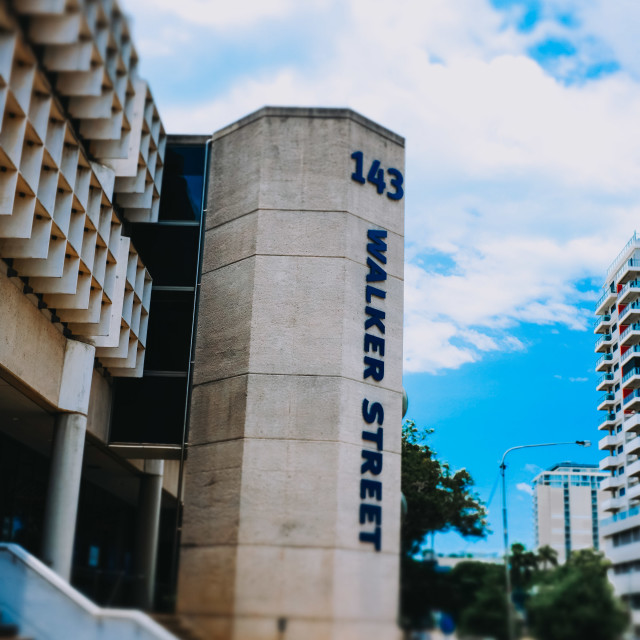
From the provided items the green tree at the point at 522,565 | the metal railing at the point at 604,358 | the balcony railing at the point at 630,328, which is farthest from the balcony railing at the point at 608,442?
the green tree at the point at 522,565

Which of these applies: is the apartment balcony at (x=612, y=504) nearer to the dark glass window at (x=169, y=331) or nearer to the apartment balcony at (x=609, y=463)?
the apartment balcony at (x=609, y=463)

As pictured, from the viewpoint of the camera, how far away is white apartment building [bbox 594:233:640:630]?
9994cm

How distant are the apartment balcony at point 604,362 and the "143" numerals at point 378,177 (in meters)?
97.0

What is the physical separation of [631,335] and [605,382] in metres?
11.2

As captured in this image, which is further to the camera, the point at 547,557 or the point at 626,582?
the point at 547,557

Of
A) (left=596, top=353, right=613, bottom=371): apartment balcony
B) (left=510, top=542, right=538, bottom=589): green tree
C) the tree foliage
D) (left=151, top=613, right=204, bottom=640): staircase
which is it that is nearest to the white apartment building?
(left=596, top=353, right=613, bottom=371): apartment balcony

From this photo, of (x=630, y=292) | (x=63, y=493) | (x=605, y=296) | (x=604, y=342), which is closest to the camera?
(x=63, y=493)

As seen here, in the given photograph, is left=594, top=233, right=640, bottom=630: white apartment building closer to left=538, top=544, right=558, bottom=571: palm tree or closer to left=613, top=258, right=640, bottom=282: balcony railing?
left=613, top=258, right=640, bottom=282: balcony railing

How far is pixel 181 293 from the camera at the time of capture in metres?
23.4

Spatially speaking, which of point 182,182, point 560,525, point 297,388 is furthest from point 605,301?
point 297,388

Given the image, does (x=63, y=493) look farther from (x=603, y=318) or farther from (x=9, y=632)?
(x=603, y=318)

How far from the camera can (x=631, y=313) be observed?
3986 inches

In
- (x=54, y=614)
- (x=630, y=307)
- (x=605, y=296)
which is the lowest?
(x=54, y=614)

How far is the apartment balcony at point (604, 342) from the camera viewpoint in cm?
11081
